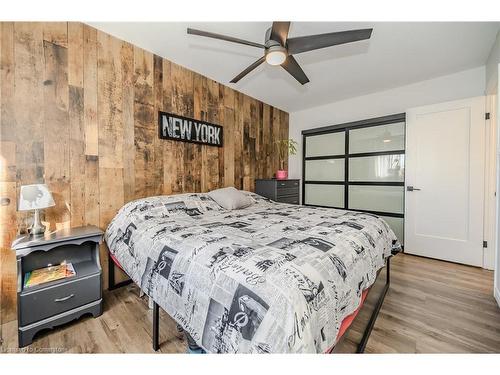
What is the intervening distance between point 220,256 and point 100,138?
5.91 feet

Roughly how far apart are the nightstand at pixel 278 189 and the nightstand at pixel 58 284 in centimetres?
234

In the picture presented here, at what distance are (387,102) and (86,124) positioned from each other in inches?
154

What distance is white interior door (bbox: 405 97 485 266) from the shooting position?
104 inches

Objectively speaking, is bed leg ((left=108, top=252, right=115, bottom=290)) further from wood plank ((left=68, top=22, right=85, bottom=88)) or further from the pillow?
wood plank ((left=68, top=22, right=85, bottom=88))

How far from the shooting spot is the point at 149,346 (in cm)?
139

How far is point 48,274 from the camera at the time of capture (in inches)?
62.0

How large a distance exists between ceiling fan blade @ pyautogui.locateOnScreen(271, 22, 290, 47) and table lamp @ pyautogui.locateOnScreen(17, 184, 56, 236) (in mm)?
1981

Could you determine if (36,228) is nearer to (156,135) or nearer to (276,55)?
(156,135)

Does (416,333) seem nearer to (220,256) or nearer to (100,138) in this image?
(220,256)

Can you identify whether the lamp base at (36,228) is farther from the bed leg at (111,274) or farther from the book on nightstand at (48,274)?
the bed leg at (111,274)

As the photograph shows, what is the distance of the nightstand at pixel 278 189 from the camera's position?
3441 mm
